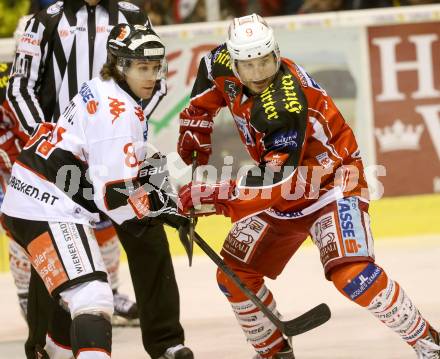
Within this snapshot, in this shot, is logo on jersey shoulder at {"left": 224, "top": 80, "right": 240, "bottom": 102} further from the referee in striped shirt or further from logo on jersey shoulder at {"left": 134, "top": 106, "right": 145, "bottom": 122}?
the referee in striped shirt

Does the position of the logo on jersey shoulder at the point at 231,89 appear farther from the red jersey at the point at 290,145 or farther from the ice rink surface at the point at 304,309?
the ice rink surface at the point at 304,309

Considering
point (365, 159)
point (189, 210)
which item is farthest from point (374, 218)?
point (189, 210)

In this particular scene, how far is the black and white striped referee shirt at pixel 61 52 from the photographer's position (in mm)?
5562

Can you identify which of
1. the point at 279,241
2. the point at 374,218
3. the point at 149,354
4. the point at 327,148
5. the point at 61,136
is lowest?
the point at 374,218

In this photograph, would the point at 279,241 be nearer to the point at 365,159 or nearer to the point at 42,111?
the point at 42,111

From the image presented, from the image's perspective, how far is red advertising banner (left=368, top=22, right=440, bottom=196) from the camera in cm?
757

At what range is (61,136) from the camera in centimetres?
440

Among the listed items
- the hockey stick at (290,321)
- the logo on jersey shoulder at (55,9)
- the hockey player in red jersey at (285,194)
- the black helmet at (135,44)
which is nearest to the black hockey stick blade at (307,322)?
the hockey stick at (290,321)

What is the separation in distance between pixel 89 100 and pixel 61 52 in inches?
51.5

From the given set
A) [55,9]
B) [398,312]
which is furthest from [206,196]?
[55,9]

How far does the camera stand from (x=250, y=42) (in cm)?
456

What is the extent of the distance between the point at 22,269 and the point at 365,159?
2.57 m

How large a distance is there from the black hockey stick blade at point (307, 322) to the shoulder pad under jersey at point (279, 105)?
2.43 ft

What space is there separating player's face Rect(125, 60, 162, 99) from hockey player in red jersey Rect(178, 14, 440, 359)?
1.13 ft
